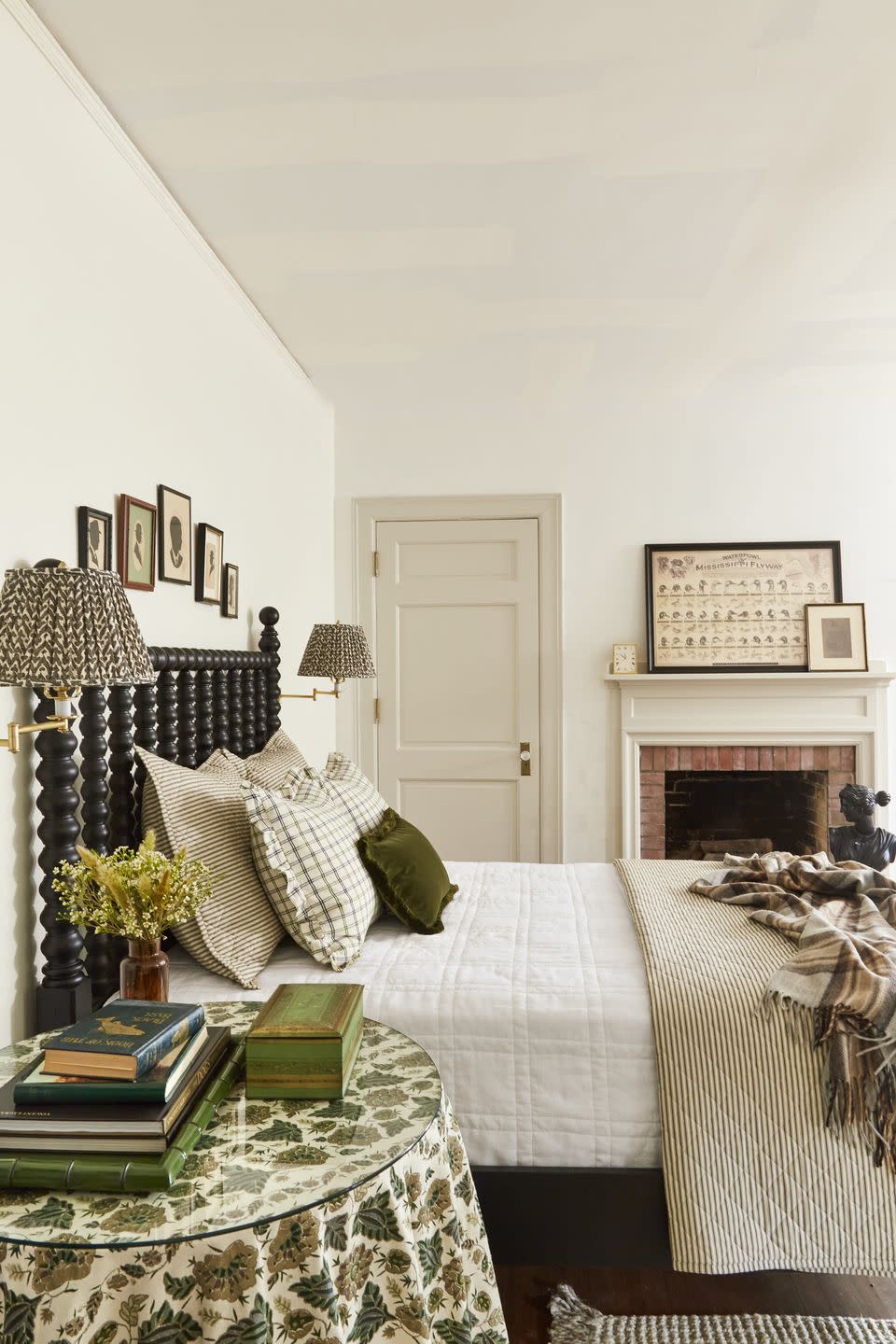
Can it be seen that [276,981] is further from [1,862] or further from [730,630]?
[730,630]

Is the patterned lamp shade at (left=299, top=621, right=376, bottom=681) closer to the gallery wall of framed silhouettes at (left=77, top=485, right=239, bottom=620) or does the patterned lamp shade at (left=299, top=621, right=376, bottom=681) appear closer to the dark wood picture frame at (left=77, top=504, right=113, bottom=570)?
the gallery wall of framed silhouettes at (left=77, top=485, right=239, bottom=620)

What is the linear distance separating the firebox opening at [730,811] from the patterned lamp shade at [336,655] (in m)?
1.90

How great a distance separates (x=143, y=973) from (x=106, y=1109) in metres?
0.37

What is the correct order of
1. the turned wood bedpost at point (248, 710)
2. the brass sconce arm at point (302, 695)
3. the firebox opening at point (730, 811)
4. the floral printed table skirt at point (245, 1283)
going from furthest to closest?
the firebox opening at point (730, 811), the brass sconce arm at point (302, 695), the turned wood bedpost at point (248, 710), the floral printed table skirt at point (245, 1283)

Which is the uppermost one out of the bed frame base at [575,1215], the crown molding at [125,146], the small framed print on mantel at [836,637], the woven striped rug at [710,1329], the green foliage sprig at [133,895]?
the crown molding at [125,146]

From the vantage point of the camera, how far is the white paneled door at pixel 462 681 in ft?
14.9

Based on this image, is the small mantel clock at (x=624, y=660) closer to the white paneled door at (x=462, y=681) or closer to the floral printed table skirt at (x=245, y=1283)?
the white paneled door at (x=462, y=681)

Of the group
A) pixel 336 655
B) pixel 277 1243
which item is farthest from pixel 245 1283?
pixel 336 655

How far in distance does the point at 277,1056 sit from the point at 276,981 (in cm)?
58

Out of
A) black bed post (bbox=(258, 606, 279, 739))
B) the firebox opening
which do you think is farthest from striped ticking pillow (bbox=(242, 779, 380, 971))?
the firebox opening

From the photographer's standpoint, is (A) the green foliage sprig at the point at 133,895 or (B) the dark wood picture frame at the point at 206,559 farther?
(B) the dark wood picture frame at the point at 206,559

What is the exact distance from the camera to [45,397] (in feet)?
6.13

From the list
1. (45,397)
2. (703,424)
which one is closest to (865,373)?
(703,424)

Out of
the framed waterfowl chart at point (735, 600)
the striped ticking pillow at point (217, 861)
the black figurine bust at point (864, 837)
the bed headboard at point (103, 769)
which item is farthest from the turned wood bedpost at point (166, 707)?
the framed waterfowl chart at point (735, 600)
